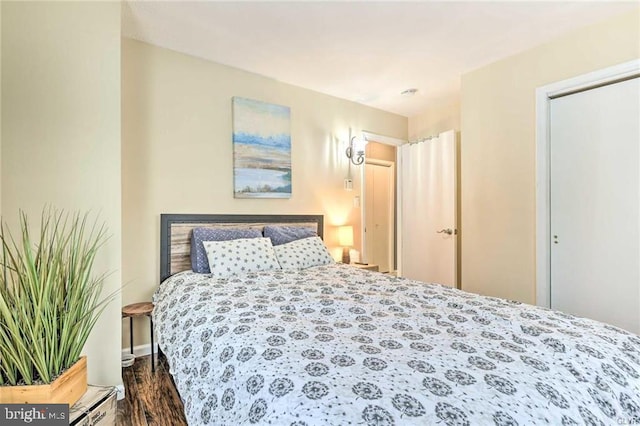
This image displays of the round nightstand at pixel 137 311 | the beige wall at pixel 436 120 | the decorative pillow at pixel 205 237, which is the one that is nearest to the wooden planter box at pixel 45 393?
the round nightstand at pixel 137 311

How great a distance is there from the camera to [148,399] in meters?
2.05

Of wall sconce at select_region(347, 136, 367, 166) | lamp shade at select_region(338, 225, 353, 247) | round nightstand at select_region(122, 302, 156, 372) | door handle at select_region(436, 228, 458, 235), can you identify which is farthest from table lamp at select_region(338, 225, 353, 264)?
round nightstand at select_region(122, 302, 156, 372)

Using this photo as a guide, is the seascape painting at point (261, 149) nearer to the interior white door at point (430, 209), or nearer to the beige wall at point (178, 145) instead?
the beige wall at point (178, 145)

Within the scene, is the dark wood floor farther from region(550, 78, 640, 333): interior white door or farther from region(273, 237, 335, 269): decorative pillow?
region(550, 78, 640, 333): interior white door

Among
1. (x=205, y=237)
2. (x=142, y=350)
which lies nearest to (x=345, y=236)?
(x=205, y=237)

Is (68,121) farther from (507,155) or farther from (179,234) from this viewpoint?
(507,155)

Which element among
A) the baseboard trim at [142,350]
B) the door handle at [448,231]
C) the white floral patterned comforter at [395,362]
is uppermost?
the door handle at [448,231]

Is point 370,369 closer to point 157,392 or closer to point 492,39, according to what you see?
point 157,392

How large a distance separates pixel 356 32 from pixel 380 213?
355 cm

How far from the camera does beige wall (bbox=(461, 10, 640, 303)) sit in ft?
8.56

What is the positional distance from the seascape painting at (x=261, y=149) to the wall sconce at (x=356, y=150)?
36.3 inches

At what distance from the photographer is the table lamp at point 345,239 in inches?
152

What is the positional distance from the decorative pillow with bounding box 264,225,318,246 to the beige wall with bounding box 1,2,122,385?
1.34 meters

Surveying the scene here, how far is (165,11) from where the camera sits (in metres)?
2.29
